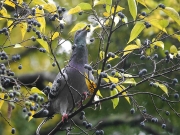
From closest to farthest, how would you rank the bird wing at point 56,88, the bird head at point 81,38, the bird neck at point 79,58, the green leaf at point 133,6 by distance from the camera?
the green leaf at point 133,6 → the bird wing at point 56,88 → the bird neck at point 79,58 → the bird head at point 81,38

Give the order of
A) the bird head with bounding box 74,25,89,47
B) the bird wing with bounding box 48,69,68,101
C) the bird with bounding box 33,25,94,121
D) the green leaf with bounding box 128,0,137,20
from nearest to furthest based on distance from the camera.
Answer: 1. the green leaf with bounding box 128,0,137,20
2. the bird wing with bounding box 48,69,68,101
3. the bird with bounding box 33,25,94,121
4. the bird head with bounding box 74,25,89,47

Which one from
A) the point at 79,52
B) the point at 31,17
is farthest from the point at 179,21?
the point at 79,52

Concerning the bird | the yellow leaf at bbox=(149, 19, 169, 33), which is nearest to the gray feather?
the bird

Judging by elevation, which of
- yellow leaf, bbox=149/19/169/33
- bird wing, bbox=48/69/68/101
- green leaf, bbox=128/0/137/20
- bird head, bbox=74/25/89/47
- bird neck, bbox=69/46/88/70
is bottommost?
yellow leaf, bbox=149/19/169/33

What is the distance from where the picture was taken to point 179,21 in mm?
3512

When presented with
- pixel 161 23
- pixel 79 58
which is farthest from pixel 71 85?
pixel 161 23

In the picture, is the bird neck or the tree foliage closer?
the tree foliage

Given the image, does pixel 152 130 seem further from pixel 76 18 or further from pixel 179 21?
pixel 179 21

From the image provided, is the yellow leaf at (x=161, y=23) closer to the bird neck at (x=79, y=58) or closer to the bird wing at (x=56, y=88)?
the bird wing at (x=56, y=88)

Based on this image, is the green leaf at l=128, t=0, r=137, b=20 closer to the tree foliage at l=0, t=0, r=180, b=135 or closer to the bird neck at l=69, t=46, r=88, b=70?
the tree foliage at l=0, t=0, r=180, b=135

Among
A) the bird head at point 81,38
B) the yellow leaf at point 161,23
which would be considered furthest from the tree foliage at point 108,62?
the bird head at point 81,38

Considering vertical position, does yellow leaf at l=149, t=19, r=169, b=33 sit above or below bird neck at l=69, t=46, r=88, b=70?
below

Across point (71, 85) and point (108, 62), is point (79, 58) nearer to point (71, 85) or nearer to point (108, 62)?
point (71, 85)

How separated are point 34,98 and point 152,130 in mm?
4429
